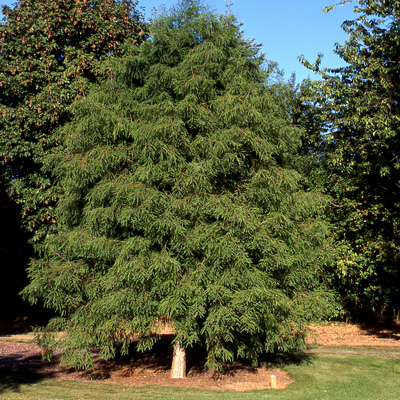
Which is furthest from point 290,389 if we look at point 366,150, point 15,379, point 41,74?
point 41,74

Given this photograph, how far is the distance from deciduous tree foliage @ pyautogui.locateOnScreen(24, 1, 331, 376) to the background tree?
198 inches

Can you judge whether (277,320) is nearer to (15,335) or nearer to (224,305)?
(224,305)

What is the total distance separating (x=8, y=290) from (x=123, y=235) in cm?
1304

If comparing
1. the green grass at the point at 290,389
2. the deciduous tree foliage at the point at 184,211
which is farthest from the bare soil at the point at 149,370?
the deciduous tree foliage at the point at 184,211

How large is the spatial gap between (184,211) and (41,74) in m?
7.39

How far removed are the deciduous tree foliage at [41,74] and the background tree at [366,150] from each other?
7.23m

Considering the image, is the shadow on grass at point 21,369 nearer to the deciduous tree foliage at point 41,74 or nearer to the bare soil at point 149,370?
the bare soil at point 149,370

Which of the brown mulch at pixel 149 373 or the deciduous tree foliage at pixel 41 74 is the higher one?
the deciduous tree foliage at pixel 41 74

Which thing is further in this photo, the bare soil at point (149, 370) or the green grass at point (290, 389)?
the bare soil at point (149, 370)

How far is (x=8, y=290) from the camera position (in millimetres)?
19078

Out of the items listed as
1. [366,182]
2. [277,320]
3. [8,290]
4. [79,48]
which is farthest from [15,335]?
[366,182]

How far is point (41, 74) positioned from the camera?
12.5 meters

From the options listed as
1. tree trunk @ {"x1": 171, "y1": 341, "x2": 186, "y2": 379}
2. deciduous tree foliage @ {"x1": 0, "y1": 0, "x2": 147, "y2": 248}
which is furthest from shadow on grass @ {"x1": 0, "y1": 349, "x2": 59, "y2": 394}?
deciduous tree foliage @ {"x1": 0, "y1": 0, "x2": 147, "y2": 248}

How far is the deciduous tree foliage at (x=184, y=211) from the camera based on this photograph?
7840 millimetres
